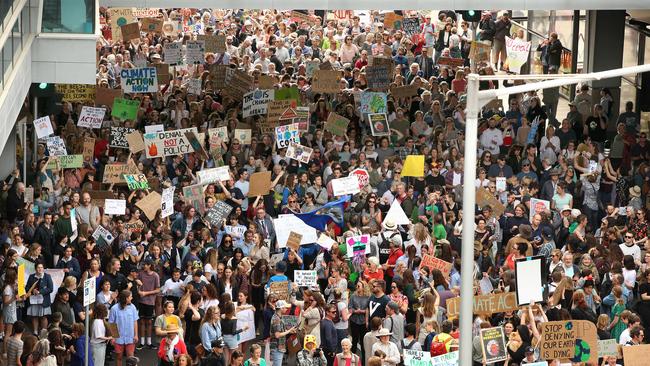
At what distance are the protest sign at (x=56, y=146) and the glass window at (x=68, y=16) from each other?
2.38 metres

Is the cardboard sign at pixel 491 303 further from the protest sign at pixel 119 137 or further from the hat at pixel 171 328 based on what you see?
the protest sign at pixel 119 137

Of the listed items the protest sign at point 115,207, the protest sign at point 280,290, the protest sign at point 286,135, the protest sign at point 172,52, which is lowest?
the protest sign at point 280,290

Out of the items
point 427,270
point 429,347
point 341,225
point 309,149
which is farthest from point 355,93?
point 429,347

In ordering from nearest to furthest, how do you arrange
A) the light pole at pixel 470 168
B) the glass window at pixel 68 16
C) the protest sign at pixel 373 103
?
the light pole at pixel 470 168
the glass window at pixel 68 16
the protest sign at pixel 373 103

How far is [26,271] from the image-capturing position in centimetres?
2145

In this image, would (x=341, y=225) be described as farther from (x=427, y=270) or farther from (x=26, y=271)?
(x=26, y=271)

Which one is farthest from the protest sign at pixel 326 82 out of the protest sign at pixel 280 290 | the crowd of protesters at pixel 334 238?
the protest sign at pixel 280 290

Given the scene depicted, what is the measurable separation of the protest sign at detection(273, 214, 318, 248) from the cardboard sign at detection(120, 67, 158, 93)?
8711 mm

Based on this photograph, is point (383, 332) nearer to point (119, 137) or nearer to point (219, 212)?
point (219, 212)

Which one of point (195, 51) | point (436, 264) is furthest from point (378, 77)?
point (436, 264)

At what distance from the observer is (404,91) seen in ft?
104

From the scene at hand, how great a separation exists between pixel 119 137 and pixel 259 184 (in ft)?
11.7

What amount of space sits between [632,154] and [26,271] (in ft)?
39.6

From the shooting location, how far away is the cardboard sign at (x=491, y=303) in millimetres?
19828
